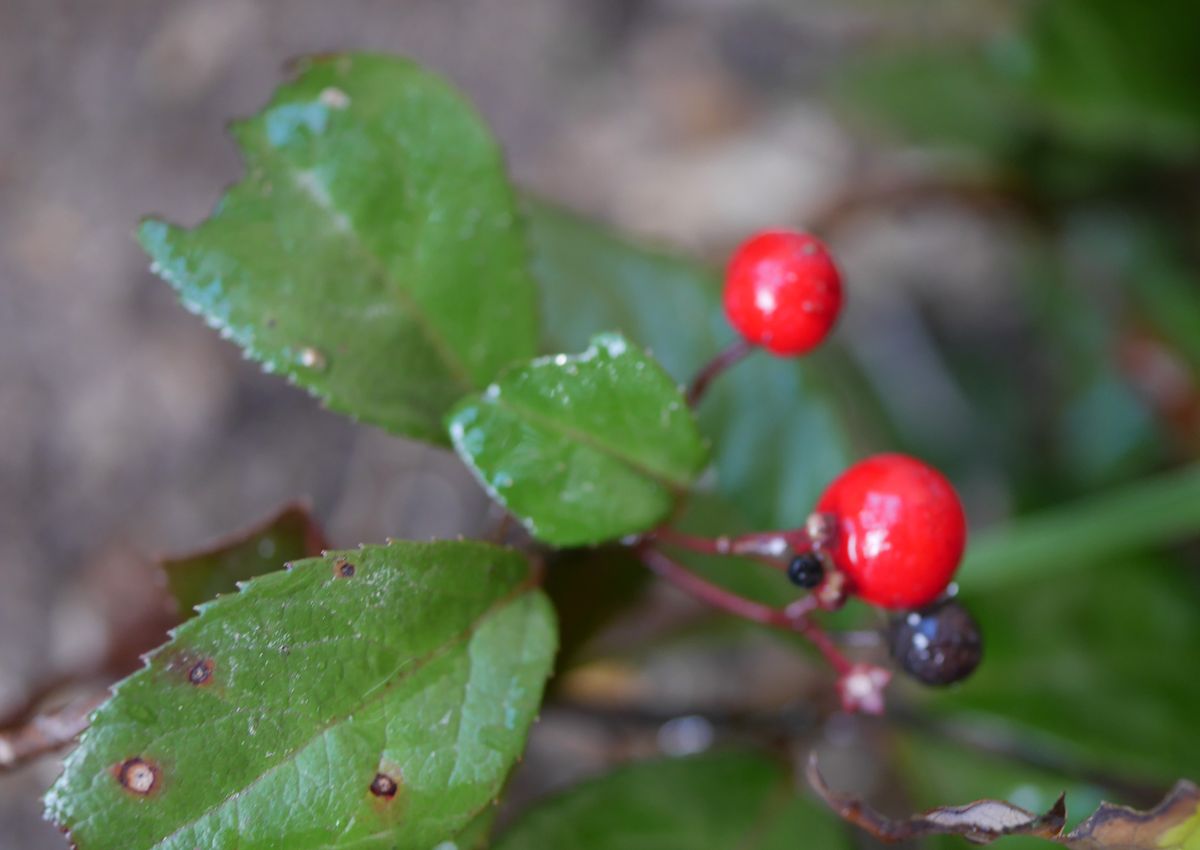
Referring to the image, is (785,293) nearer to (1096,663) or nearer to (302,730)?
(302,730)

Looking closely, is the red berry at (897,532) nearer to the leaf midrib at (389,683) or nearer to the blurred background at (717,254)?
the leaf midrib at (389,683)

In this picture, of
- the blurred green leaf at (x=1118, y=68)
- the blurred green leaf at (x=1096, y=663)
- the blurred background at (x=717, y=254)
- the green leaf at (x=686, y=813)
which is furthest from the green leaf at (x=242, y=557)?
the blurred green leaf at (x=1118, y=68)

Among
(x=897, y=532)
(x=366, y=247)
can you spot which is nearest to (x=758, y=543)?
(x=897, y=532)

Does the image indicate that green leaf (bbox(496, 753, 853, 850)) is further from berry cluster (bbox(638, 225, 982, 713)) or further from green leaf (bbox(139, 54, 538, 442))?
green leaf (bbox(139, 54, 538, 442))

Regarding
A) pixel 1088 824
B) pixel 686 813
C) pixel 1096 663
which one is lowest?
pixel 1096 663

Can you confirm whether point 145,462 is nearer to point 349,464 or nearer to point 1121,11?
point 349,464

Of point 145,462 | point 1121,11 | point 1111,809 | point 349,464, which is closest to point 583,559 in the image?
point 1111,809

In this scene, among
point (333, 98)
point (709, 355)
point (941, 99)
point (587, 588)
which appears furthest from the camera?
point (941, 99)
